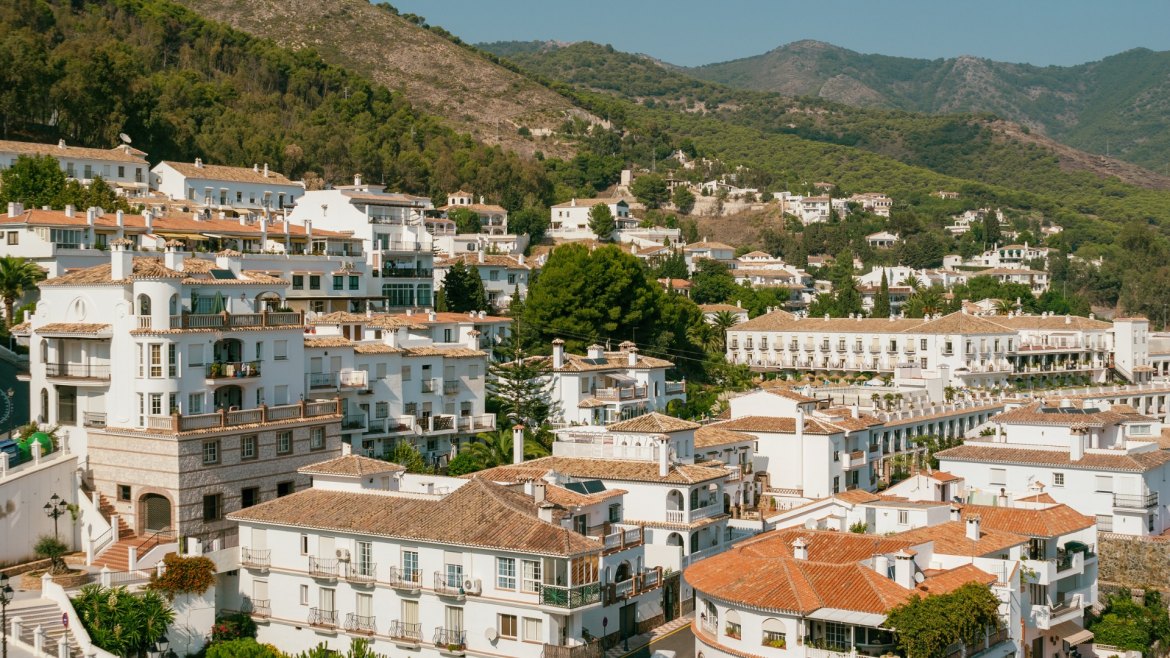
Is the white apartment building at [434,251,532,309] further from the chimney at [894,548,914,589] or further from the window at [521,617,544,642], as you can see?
the chimney at [894,548,914,589]

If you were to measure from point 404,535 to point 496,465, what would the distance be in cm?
1547

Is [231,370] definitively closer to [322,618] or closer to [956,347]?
[322,618]

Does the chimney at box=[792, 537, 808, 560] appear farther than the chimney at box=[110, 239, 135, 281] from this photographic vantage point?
No

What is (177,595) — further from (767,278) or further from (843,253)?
(843,253)

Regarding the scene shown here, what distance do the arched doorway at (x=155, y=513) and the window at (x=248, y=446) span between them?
267 cm

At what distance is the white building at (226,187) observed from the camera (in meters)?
Answer: 83.1

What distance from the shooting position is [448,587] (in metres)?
34.4

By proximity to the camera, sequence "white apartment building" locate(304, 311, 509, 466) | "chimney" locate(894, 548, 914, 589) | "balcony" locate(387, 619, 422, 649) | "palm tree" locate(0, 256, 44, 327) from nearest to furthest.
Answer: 1. "chimney" locate(894, 548, 914, 589)
2. "balcony" locate(387, 619, 422, 649)
3. "white apartment building" locate(304, 311, 509, 466)
4. "palm tree" locate(0, 256, 44, 327)

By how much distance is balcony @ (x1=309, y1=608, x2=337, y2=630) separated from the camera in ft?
119

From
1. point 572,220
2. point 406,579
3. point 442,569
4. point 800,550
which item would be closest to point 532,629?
point 442,569

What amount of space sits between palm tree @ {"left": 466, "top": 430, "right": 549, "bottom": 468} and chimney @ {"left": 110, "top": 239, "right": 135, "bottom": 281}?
14.8m

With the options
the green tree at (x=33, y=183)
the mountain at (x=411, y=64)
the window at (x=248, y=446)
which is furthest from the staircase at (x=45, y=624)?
the mountain at (x=411, y=64)

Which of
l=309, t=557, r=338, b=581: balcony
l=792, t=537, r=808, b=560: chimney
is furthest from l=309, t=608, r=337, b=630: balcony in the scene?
l=792, t=537, r=808, b=560: chimney

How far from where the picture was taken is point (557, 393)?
58.3m
